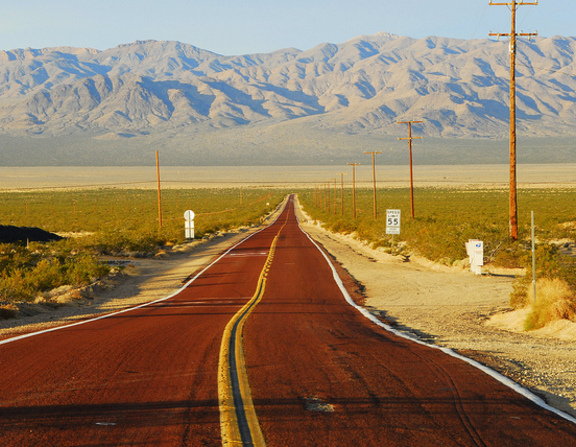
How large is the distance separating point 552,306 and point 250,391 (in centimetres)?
766

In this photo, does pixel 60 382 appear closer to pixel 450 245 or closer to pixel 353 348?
pixel 353 348

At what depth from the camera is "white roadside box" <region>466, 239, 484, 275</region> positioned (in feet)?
71.5

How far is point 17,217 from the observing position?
70.2 m

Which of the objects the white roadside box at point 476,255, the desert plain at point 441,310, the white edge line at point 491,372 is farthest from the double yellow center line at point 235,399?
the white roadside box at point 476,255

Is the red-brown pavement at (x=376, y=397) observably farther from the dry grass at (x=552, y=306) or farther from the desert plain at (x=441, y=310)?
the dry grass at (x=552, y=306)

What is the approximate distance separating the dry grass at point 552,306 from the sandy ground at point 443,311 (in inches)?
12.5

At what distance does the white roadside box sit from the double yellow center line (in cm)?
1348

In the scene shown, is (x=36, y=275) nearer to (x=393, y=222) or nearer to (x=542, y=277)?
(x=542, y=277)

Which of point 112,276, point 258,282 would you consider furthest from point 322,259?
point 112,276

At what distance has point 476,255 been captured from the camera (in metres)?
22.1

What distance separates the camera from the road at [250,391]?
5.58 m

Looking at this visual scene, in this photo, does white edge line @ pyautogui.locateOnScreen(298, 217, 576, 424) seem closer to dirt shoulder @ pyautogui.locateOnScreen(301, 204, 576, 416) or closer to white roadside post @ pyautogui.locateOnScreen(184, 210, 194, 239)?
dirt shoulder @ pyautogui.locateOnScreen(301, 204, 576, 416)

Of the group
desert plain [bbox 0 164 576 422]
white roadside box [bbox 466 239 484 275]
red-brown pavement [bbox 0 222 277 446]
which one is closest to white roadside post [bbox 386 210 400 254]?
desert plain [bbox 0 164 576 422]

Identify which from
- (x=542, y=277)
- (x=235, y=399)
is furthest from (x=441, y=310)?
(x=235, y=399)
